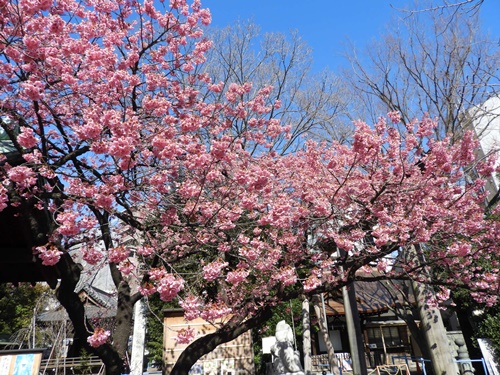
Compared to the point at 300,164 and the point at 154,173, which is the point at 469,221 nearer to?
the point at 300,164

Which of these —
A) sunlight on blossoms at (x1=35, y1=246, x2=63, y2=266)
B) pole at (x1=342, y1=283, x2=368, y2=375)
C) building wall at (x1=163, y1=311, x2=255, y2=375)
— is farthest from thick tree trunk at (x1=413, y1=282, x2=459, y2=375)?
sunlight on blossoms at (x1=35, y1=246, x2=63, y2=266)

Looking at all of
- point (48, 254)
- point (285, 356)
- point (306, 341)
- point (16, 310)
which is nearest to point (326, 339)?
point (306, 341)

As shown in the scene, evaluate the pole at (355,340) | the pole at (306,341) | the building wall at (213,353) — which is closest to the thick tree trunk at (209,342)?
the pole at (355,340)

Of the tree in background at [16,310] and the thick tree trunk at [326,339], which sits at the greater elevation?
the tree in background at [16,310]

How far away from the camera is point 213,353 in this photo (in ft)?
31.0

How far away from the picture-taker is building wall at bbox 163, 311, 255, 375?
29.0 ft

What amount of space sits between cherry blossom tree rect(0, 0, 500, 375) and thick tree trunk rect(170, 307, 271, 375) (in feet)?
0.07

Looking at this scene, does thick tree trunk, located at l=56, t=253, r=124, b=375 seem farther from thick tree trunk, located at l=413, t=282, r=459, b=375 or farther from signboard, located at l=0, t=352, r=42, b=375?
thick tree trunk, located at l=413, t=282, r=459, b=375

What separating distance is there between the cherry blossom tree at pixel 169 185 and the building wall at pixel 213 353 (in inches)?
98.1

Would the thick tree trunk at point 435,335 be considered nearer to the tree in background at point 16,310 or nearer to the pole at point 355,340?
the pole at point 355,340

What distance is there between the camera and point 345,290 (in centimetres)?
624

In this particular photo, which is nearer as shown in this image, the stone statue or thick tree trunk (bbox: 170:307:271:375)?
thick tree trunk (bbox: 170:307:271:375)

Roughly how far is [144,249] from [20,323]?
18413 mm

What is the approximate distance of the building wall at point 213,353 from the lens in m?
8.84
